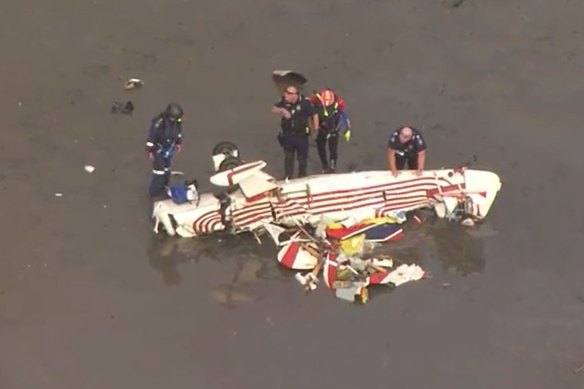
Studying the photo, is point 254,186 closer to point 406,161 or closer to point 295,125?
point 295,125

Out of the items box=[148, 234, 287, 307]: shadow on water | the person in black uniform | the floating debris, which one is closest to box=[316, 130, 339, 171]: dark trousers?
the person in black uniform

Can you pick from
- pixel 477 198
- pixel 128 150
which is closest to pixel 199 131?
pixel 128 150

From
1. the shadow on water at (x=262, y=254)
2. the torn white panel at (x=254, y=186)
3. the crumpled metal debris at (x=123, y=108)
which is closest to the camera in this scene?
the shadow on water at (x=262, y=254)

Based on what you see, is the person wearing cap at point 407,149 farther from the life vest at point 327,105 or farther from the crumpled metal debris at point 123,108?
the crumpled metal debris at point 123,108

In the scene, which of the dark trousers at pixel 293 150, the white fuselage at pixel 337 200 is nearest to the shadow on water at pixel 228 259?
the white fuselage at pixel 337 200

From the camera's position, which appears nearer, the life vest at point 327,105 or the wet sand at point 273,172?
the wet sand at point 273,172

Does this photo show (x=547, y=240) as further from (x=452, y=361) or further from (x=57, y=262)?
(x=57, y=262)
